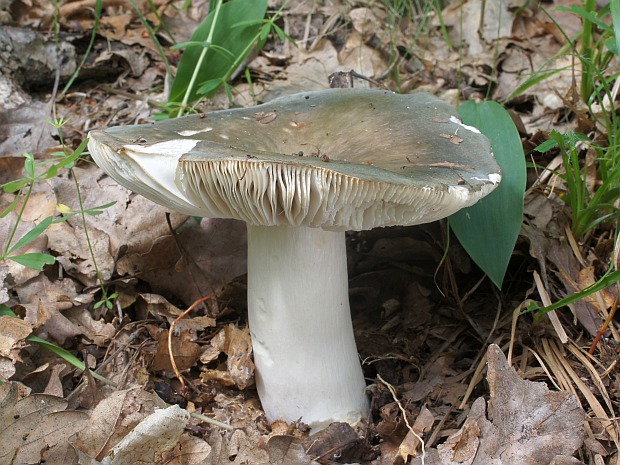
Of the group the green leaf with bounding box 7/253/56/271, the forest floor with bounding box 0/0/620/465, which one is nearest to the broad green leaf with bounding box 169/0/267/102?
the forest floor with bounding box 0/0/620/465

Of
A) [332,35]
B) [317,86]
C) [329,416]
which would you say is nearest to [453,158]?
[329,416]

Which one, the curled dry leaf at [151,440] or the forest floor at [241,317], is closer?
the curled dry leaf at [151,440]

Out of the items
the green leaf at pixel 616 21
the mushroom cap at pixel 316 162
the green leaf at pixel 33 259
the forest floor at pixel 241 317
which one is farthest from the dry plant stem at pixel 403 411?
the green leaf at pixel 616 21

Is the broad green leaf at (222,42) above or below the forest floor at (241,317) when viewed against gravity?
above

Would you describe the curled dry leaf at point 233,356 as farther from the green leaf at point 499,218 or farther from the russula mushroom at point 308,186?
the green leaf at point 499,218

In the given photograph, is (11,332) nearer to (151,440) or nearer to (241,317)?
(151,440)

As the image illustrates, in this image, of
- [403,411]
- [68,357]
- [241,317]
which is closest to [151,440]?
[68,357]

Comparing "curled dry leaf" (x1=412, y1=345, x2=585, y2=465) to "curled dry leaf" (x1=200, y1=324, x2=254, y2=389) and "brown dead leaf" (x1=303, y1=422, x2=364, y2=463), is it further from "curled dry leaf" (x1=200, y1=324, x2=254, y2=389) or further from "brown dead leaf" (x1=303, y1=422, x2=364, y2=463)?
"curled dry leaf" (x1=200, y1=324, x2=254, y2=389)
